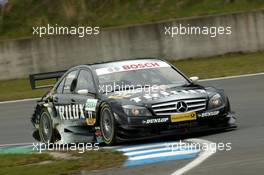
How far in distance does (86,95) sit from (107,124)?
0.94m

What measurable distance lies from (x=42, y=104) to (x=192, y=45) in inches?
560

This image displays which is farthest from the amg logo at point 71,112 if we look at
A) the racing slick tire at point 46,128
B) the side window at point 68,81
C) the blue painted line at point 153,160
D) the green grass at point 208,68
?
the green grass at point 208,68

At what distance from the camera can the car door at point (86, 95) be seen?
1157 centimetres

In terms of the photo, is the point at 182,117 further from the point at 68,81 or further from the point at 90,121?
the point at 68,81

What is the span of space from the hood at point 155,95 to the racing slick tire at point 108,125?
0.67 feet

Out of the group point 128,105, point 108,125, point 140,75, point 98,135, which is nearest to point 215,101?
point 128,105

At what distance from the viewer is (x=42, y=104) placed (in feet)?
44.0

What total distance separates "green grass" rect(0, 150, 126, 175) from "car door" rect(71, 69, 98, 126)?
1.38 metres

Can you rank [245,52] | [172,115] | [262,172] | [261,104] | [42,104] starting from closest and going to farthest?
[262,172]
[172,115]
[42,104]
[261,104]
[245,52]

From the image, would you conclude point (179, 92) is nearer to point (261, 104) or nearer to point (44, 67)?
point (261, 104)

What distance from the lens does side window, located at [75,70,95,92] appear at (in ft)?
39.5

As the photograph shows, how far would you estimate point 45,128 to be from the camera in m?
13.2

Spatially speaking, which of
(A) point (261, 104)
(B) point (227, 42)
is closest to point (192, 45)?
(B) point (227, 42)

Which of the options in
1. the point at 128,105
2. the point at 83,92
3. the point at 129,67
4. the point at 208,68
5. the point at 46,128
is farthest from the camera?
the point at 208,68
